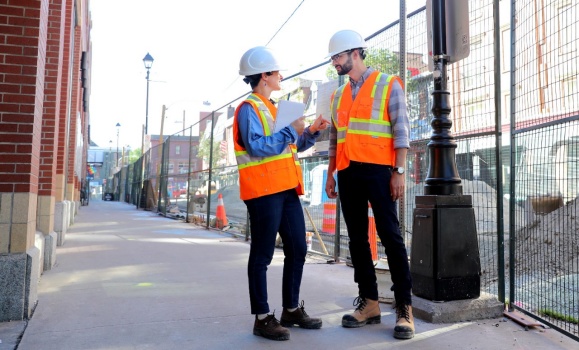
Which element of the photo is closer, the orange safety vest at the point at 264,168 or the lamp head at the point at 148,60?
the orange safety vest at the point at 264,168

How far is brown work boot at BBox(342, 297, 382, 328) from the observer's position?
3.43 metres

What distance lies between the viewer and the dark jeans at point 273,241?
322 cm

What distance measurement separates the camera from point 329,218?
7.27 m

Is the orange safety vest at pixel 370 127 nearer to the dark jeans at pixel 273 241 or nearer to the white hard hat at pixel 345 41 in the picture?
the white hard hat at pixel 345 41

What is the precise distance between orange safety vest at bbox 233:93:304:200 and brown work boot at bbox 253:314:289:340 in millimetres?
839

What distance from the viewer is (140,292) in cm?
451

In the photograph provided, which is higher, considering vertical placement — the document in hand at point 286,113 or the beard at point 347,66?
the beard at point 347,66

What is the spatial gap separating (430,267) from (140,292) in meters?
2.69

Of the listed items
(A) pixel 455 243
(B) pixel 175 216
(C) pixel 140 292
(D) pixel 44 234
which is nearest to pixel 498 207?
(A) pixel 455 243

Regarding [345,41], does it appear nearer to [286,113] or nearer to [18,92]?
[286,113]

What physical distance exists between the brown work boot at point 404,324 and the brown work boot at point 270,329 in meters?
0.75

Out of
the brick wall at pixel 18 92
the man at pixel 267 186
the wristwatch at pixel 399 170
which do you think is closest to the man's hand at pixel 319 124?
the man at pixel 267 186

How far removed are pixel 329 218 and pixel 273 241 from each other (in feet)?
13.4

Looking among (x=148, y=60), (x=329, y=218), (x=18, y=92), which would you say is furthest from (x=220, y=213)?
(x=148, y=60)
